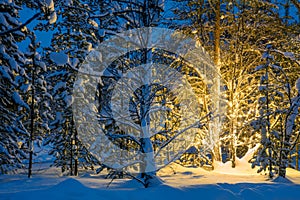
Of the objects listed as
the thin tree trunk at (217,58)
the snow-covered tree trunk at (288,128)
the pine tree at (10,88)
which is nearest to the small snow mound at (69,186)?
the pine tree at (10,88)

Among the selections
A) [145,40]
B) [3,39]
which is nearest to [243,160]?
[145,40]

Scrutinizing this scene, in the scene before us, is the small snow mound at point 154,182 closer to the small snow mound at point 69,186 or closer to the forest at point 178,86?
the small snow mound at point 69,186

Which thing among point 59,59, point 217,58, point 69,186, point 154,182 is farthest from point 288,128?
point 59,59

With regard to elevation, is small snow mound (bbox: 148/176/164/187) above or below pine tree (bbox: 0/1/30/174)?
below

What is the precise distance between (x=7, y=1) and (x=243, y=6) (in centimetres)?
958

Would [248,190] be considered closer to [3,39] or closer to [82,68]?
[82,68]

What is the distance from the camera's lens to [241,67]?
13.3 metres

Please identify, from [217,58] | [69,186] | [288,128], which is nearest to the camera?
[69,186]

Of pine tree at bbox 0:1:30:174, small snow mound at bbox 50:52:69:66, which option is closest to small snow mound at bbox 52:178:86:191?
small snow mound at bbox 50:52:69:66

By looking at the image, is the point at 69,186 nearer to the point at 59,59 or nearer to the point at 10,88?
the point at 59,59

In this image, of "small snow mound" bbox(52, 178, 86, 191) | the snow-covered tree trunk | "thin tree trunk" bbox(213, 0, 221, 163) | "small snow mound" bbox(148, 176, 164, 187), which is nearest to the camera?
"small snow mound" bbox(52, 178, 86, 191)

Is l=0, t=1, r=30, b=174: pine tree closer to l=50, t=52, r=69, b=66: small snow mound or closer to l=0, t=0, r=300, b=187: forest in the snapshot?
l=0, t=0, r=300, b=187: forest

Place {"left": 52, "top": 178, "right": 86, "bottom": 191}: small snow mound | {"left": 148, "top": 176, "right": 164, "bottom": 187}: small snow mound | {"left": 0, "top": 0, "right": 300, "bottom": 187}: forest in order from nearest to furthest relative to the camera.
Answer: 1. {"left": 52, "top": 178, "right": 86, "bottom": 191}: small snow mound
2. {"left": 148, "top": 176, "right": 164, "bottom": 187}: small snow mound
3. {"left": 0, "top": 0, "right": 300, "bottom": 187}: forest

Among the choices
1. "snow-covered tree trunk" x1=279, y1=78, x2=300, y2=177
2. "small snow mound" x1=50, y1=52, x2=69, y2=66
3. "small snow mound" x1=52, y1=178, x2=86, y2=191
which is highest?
"small snow mound" x1=50, y1=52, x2=69, y2=66
